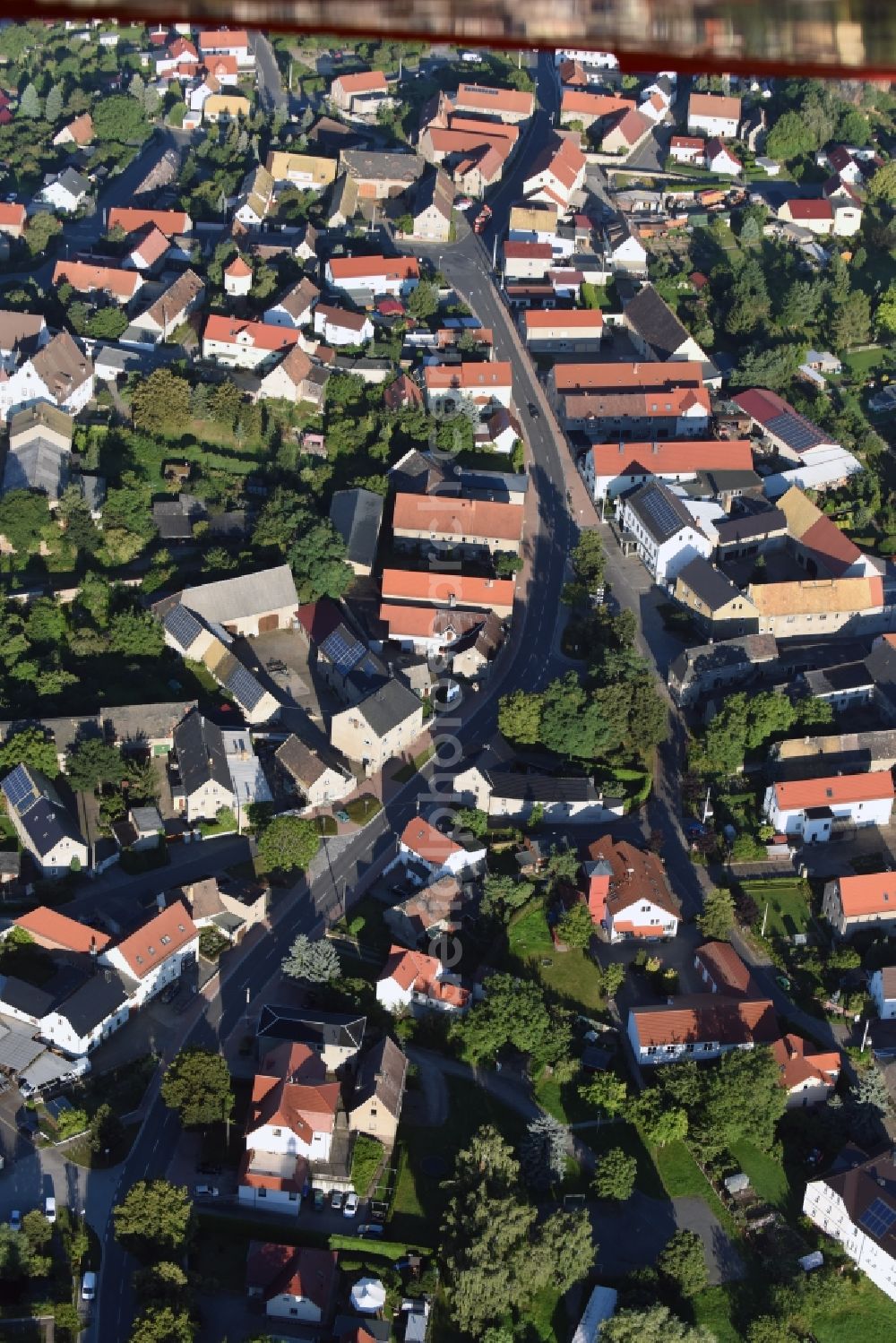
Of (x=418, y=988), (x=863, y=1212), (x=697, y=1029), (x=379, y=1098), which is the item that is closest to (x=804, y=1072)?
(x=697, y=1029)

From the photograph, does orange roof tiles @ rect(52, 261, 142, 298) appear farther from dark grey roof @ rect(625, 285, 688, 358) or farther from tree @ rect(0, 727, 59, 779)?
tree @ rect(0, 727, 59, 779)

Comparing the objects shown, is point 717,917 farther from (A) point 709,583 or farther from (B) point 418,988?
(A) point 709,583

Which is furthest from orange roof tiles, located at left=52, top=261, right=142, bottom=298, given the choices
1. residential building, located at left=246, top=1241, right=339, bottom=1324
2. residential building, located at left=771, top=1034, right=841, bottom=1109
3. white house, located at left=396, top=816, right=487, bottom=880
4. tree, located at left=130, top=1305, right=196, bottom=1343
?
tree, located at left=130, top=1305, right=196, bottom=1343

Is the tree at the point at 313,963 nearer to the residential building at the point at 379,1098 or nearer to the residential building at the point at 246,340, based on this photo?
the residential building at the point at 379,1098

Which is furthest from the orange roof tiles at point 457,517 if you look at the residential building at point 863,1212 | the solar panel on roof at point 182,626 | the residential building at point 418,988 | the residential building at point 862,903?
the residential building at point 863,1212

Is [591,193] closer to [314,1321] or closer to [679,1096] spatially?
[679,1096]
